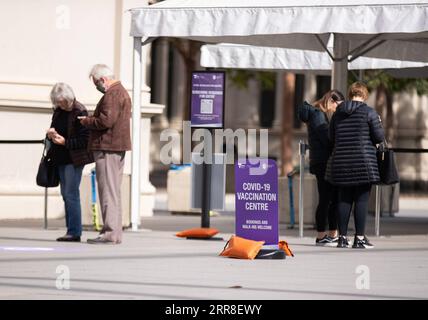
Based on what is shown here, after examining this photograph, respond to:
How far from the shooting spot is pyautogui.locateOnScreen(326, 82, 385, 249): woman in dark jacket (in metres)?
14.5

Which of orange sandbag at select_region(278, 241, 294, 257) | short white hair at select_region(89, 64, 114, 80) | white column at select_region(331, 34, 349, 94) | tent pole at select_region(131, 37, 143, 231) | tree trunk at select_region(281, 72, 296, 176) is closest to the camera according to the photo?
orange sandbag at select_region(278, 241, 294, 257)

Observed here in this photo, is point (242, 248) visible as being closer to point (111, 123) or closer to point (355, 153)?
point (355, 153)

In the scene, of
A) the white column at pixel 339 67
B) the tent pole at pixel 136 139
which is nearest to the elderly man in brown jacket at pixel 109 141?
the tent pole at pixel 136 139

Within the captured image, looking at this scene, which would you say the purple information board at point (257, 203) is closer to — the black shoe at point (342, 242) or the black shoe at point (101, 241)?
the black shoe at point (342, 242)

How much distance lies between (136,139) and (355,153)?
3861mm

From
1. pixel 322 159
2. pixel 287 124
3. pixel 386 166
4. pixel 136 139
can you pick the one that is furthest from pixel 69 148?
pixel 287 124

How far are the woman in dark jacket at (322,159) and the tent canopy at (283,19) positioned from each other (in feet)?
3.21

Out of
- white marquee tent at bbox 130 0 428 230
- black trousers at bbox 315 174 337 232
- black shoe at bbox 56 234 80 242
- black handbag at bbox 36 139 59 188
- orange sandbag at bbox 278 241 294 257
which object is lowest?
black shoe at bbox 56 234 80 242

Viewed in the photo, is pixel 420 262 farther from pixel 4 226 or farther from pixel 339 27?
pixel 4 226

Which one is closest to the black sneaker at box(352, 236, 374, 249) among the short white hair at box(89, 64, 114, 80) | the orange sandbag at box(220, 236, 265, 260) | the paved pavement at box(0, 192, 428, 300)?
the paved pavement at box(0, 192, 428, 300)

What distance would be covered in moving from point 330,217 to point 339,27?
2.20 meters

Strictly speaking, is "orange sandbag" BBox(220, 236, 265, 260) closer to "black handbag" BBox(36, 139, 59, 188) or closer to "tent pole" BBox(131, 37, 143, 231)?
"black handbag" BBox(36, 139, 59, 188)

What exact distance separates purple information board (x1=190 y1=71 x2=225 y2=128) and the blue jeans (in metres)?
2.70

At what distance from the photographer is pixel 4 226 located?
17938mm
